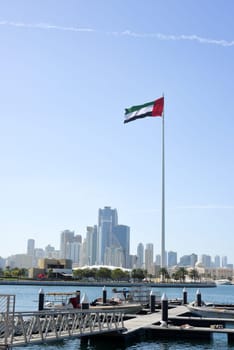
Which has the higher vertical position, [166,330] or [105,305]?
[105,305]

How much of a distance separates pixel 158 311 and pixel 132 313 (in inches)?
109

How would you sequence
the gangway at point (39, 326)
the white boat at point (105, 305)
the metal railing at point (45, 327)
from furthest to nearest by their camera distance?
the white boat at point (105, 305) < the metal railing at point (45, 327) < the gangway at point (39, 326)

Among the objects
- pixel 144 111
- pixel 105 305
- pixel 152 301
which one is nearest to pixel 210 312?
pixel 152 301

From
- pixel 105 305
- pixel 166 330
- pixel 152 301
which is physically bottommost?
pixel 166 330

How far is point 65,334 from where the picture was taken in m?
27.2

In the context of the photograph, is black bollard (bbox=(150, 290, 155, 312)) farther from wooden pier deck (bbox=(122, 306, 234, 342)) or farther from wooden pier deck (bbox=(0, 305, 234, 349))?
wooden pier deck (bbox=(122, 306, 234, 342))

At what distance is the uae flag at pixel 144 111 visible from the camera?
50.9 meters

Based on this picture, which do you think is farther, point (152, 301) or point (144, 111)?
point (144, 111)

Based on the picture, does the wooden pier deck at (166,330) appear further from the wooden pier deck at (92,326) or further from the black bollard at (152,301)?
the black bollard at (152,301)

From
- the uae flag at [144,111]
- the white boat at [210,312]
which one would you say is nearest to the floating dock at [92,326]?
the white boat at [210,312]

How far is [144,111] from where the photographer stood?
5147cm

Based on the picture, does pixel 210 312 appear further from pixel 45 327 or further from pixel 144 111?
pixel 144 111

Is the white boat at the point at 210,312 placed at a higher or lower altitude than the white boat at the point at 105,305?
lower

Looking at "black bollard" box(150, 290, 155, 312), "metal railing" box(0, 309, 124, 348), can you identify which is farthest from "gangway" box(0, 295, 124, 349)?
"black bollard" box(150, 290, 155, 312)
